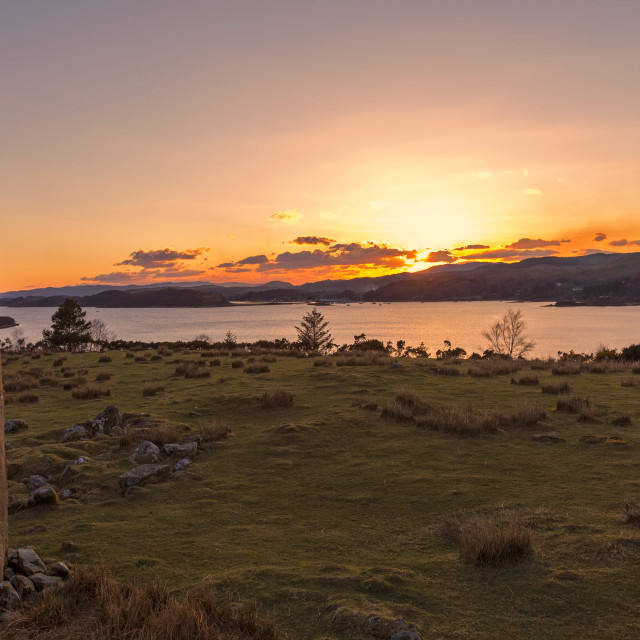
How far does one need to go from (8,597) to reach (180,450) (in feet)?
16.7

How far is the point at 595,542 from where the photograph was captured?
5.61 m

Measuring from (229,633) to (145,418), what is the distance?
895 cm

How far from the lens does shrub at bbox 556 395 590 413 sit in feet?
41.8

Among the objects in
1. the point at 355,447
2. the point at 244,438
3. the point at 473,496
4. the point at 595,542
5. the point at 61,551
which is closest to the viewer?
the point at 595,542

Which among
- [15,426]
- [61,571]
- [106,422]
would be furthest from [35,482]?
[15,426]

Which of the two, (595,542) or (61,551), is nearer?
(595,542)

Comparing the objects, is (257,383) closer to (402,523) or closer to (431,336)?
(402,523)

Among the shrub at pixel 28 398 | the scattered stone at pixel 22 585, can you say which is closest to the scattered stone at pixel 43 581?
the scattered stone at pixel 22 585

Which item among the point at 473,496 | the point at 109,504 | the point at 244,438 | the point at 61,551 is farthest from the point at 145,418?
the point at 473,496

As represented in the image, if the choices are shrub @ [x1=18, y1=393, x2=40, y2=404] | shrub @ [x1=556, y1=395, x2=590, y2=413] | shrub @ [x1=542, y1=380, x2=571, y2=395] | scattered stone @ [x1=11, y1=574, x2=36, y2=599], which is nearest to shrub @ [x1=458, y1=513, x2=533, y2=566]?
scattered stone @ [x1=11, y1=574, x2=36, y2=599]

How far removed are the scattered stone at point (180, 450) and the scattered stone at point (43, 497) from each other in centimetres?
236

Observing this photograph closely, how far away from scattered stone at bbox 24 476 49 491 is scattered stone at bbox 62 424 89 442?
8.24 ft

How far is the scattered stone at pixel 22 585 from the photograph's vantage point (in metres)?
4.85

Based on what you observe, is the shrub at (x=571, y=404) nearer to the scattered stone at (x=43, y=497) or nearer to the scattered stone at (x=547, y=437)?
the scattered stone at (x=547, y=437)
